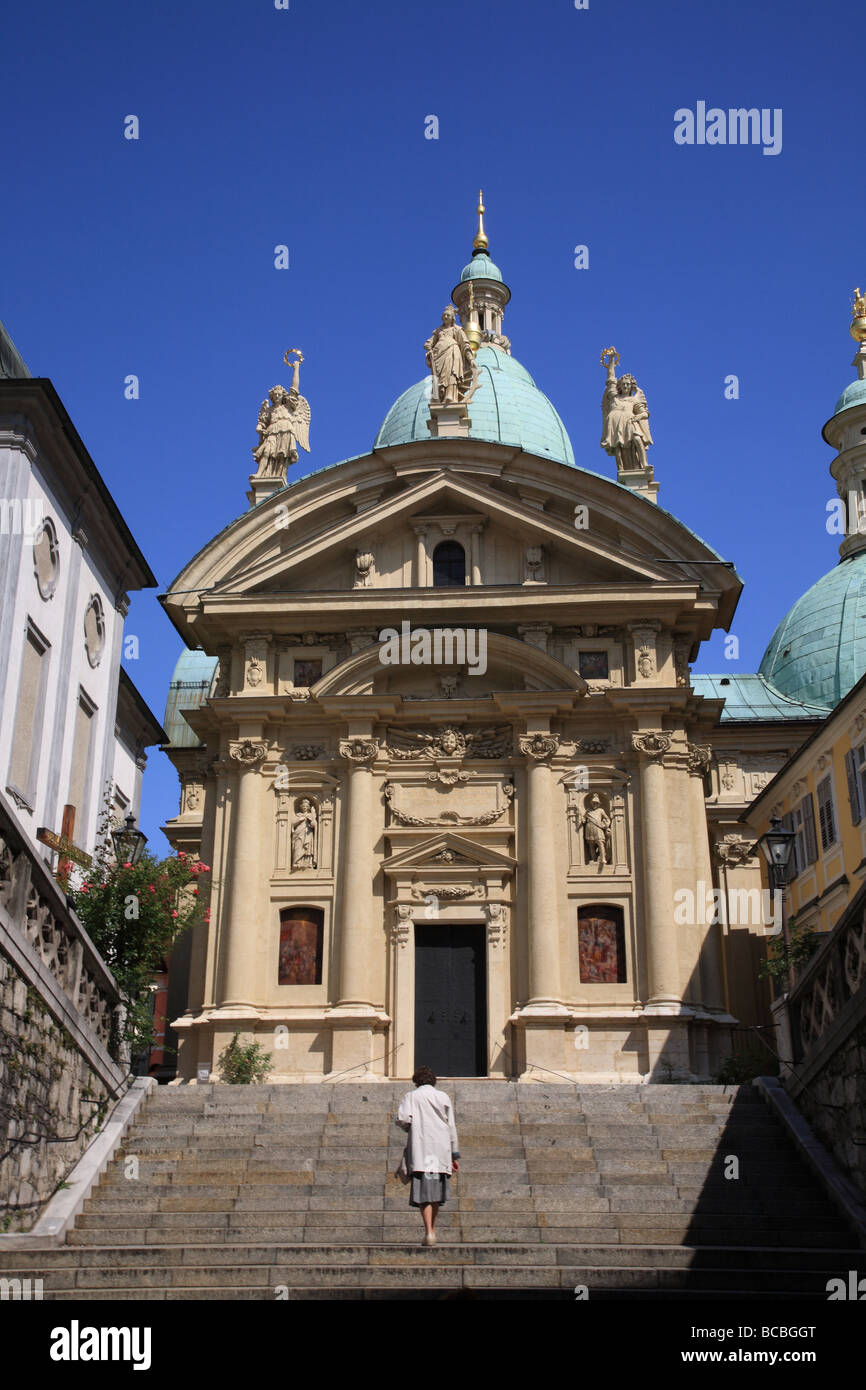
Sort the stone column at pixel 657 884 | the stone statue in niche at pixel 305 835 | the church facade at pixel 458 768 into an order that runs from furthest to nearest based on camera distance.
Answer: the stone statue in niche at pixel 305 835, the church facade at pixel 458 768, the stone column at pixel 657 884

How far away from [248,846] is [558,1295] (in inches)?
720

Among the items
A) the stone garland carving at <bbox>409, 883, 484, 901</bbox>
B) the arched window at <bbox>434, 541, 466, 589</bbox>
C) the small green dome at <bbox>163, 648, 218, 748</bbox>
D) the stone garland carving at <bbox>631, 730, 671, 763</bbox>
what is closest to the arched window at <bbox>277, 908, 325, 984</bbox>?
the stone garland carving at <bbox>409, 883, 484, 901</bbox>

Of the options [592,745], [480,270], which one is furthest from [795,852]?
[480,270]

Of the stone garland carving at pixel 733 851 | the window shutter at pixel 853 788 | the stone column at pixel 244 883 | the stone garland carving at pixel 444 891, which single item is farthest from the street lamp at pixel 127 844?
the stone garland carving at pixel 733 851

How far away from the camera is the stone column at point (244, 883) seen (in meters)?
28.2

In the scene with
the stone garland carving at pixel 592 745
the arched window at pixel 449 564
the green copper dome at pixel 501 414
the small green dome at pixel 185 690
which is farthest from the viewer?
the green copper dome at pixel 501 414

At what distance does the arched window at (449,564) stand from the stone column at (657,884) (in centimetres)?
551

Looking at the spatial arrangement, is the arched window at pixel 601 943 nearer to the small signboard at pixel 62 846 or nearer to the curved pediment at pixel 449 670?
the curved pediment at pixel 449 670

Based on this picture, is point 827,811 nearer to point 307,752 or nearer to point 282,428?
point 307,752

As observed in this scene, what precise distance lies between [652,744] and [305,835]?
756 cm

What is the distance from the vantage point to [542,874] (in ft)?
93.0

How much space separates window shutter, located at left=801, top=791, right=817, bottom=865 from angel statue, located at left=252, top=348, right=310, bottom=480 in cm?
1483

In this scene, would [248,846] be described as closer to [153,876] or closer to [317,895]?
[317,895]

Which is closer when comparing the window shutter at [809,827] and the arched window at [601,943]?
the arched window at [601,943]
